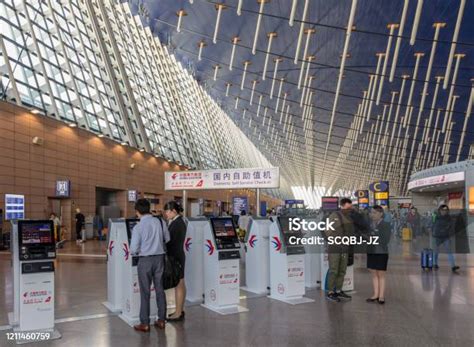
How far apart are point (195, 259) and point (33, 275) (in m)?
2.75

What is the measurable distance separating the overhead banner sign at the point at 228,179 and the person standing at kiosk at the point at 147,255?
1313 cm

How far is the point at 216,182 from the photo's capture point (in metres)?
21.0

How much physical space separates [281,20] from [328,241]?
15486 mm

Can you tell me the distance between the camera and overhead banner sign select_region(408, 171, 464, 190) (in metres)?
23.8

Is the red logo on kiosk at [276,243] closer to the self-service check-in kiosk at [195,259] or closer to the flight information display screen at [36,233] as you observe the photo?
the self-service check-in kiosk at [195,259]

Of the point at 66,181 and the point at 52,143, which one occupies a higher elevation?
the point at 52,143

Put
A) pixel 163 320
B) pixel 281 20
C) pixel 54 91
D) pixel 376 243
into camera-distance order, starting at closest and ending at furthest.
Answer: pixel 163 320, pixel 376 243, pixel 281 20, pixel 54 91

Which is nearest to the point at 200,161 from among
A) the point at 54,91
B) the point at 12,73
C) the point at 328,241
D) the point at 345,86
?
the point at 345,86

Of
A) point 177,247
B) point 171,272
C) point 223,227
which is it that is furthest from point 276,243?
point 171,272

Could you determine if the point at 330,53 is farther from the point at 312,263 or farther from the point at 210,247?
the point at 210,247

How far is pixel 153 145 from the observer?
34.6 metres

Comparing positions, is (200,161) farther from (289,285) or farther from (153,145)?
(289,285)

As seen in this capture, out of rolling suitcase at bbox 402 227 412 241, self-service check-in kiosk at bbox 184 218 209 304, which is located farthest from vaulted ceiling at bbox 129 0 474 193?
self-service check-in kiosk at bbox 184 218 209 304

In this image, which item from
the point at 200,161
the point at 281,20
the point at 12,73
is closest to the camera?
the point at 12,73
